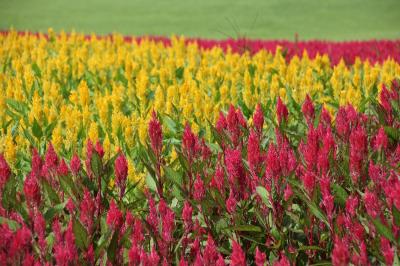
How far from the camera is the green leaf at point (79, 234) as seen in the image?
256 centimetres

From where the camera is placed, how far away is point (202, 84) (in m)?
6.67

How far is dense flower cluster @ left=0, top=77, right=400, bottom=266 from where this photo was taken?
2508 mm

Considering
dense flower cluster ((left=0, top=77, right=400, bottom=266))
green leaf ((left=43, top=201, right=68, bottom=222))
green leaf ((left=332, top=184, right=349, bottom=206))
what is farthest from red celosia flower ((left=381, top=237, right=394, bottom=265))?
green leaf ((left=43, top=201, right=68, bottom=222))

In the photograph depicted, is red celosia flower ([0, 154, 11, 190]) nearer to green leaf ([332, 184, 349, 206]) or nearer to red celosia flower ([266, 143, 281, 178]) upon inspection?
red celosia flower ([266, 143, 281, 178])

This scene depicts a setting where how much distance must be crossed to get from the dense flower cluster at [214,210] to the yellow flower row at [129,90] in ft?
2.38

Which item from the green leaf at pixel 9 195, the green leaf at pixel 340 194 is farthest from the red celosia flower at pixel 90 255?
the green leaf at pixel 340 194

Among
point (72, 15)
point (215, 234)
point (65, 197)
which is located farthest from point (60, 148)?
point (72, 15)

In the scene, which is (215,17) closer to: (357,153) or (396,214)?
(357,153)

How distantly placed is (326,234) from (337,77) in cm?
407

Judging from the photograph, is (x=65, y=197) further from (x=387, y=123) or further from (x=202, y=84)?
(x=202, y=84)

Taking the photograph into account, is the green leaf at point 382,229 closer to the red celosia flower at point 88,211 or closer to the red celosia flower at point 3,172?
the red celosia flower at point 88,211

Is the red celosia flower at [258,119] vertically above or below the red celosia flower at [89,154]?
above

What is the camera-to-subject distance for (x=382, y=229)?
2.49 meters

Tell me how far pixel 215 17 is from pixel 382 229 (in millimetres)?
17663
